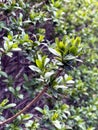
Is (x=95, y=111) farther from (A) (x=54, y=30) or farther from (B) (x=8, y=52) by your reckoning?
(B) (x=8, y=52)

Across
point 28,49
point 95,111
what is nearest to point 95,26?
point 95,111

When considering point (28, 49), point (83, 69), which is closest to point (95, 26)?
point (83, 69)

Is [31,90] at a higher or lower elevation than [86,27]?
lower

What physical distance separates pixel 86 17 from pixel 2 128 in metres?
1.65

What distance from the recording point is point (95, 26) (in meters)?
3.35

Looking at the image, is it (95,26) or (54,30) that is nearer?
(54,30)

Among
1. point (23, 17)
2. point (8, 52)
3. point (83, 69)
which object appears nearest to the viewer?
point (8, 52)

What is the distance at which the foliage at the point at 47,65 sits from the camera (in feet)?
5.27

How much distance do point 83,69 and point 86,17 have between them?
58 cm

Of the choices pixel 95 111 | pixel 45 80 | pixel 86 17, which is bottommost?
pixel 95 111

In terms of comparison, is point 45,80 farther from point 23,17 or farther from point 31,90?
point 23,17

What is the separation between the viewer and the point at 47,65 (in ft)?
5.89

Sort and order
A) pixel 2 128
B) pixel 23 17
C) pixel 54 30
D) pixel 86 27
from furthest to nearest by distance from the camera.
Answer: pixel 86 27 < pixel 54 30 < pixel 23 17 < pixel 2 128

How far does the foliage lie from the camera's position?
161 cm
